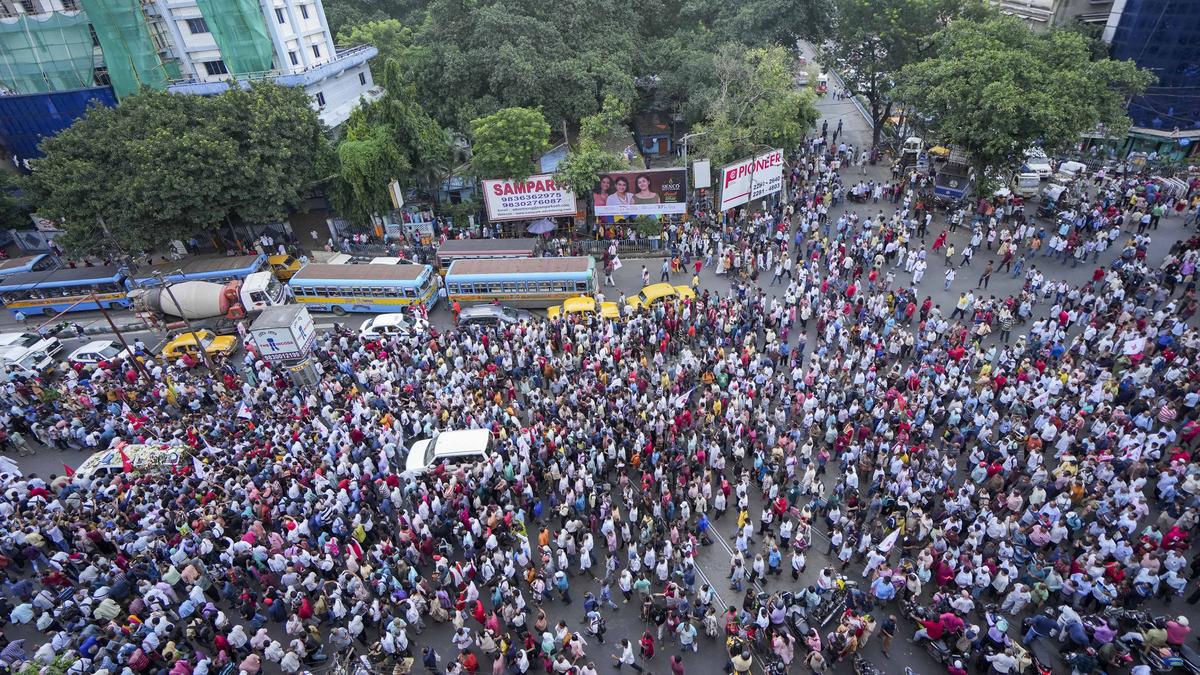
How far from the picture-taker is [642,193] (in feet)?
95.1

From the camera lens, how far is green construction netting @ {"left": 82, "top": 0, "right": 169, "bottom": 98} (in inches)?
1262

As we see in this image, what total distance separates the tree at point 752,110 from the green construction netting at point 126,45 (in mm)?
29420

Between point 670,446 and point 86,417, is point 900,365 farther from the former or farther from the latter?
point 86,417

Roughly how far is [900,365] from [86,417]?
25.7 metres

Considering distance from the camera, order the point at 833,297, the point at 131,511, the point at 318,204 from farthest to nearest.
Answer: the point at 318,204 < the point at 833,297 < the point at 131,511

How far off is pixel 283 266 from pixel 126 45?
1586 cm

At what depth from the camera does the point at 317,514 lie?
14398 millimetres

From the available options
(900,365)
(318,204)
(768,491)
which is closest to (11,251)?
(318,204)

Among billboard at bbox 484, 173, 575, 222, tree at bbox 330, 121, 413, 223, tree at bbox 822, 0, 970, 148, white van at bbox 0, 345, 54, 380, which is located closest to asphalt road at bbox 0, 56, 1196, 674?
white van at bbox 0, 345, 54, 380

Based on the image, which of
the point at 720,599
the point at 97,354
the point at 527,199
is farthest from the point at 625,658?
the point at 97,354

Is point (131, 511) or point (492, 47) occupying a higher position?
point (492, 47)

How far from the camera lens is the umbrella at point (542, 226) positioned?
30.2m

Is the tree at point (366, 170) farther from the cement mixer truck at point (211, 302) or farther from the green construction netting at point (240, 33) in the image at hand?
the green construction netting at point (240, 33)

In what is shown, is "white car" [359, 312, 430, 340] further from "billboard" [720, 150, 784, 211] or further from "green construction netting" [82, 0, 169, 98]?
"green construction netting" [82, 0, 169, 98]
